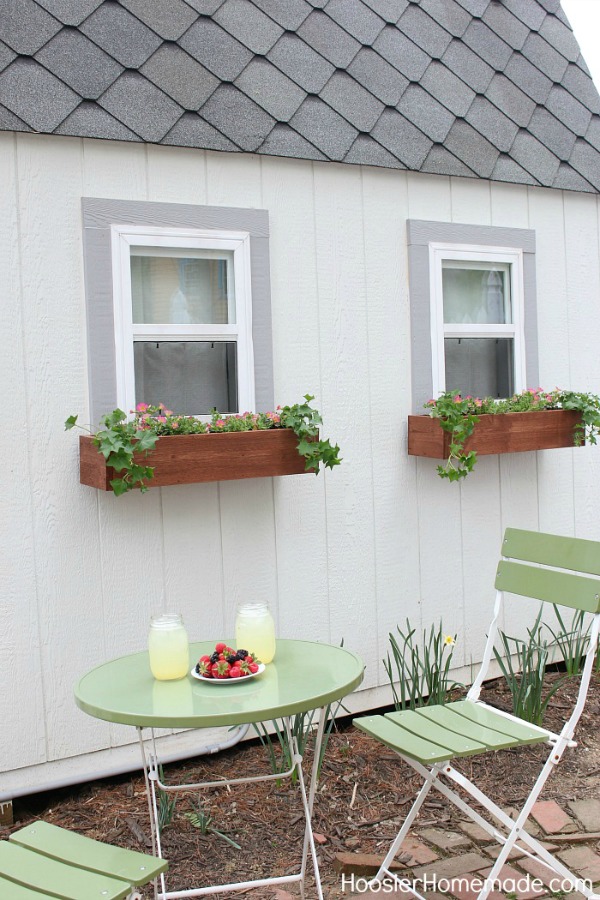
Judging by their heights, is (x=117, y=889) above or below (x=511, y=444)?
below

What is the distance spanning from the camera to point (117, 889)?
2.14 metres

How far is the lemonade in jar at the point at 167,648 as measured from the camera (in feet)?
8.66

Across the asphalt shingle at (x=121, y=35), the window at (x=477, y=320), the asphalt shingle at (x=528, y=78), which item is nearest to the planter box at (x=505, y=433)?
the window at (x=477, y=320)

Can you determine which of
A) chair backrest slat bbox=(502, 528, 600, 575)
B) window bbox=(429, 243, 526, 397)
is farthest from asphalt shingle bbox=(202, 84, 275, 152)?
chair backrest slat bbox=(502, 528, 600, 575)

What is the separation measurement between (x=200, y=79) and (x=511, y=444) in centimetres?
213

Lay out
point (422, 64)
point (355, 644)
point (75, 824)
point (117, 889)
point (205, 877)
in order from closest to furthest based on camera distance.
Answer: point (117, 889) < point (205, 877) < point (75, 824) < point (355, 644) < point (422, 64)

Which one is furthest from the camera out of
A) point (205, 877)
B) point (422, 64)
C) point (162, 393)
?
point (422, 64)

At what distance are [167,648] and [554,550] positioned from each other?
4.58 feet

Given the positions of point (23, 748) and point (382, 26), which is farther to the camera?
point (382, 26)

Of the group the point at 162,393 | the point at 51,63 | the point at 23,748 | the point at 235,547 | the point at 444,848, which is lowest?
the point at 444,848

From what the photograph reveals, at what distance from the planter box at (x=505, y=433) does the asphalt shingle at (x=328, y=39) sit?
1695mm

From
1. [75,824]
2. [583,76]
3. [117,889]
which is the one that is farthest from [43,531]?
[583,76]

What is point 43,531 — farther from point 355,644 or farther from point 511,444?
point 511,444

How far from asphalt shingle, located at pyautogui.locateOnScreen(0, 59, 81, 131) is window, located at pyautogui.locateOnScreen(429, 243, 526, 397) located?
1.82 meters
